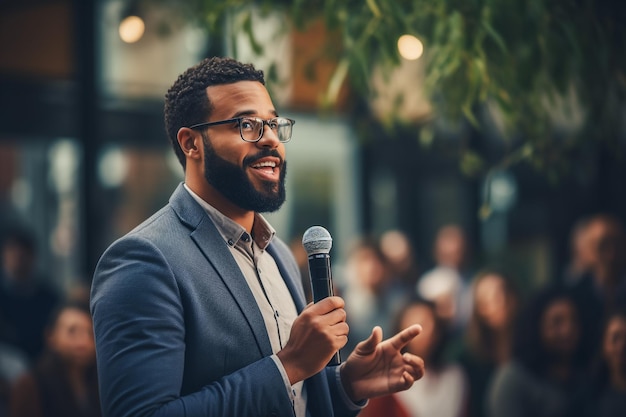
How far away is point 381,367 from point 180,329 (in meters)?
0.65

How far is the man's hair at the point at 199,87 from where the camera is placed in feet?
7.74

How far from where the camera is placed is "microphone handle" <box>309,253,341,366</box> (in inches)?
91.8

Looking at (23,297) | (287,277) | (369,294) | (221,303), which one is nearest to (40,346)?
(23,297)

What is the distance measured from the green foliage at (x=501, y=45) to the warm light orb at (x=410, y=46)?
0.23 feet

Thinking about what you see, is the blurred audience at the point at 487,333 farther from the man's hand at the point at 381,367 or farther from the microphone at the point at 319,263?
the microphone at the point at 319,263

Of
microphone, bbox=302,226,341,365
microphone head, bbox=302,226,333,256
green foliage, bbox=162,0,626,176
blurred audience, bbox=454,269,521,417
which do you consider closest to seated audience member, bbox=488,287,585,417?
blurred audience, bbox=454,269,521,417

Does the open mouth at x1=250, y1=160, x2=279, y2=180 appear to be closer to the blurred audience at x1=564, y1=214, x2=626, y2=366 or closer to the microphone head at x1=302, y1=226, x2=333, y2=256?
the microphone head at x1=302, y1=226, x2=333, y2=256

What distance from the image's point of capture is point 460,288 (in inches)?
301

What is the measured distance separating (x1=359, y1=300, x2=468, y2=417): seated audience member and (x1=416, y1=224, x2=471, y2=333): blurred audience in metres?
1.32

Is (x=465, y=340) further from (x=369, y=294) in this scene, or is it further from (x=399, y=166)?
(x=399, y=166)

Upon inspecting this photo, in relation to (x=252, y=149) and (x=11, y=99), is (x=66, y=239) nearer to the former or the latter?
(x=11, y=99)

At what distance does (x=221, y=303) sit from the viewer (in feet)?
7.40

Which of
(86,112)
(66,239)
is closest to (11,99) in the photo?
(86,112)

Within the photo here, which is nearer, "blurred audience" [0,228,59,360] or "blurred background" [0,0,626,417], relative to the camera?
"blurred background" [0,0,626,417]
